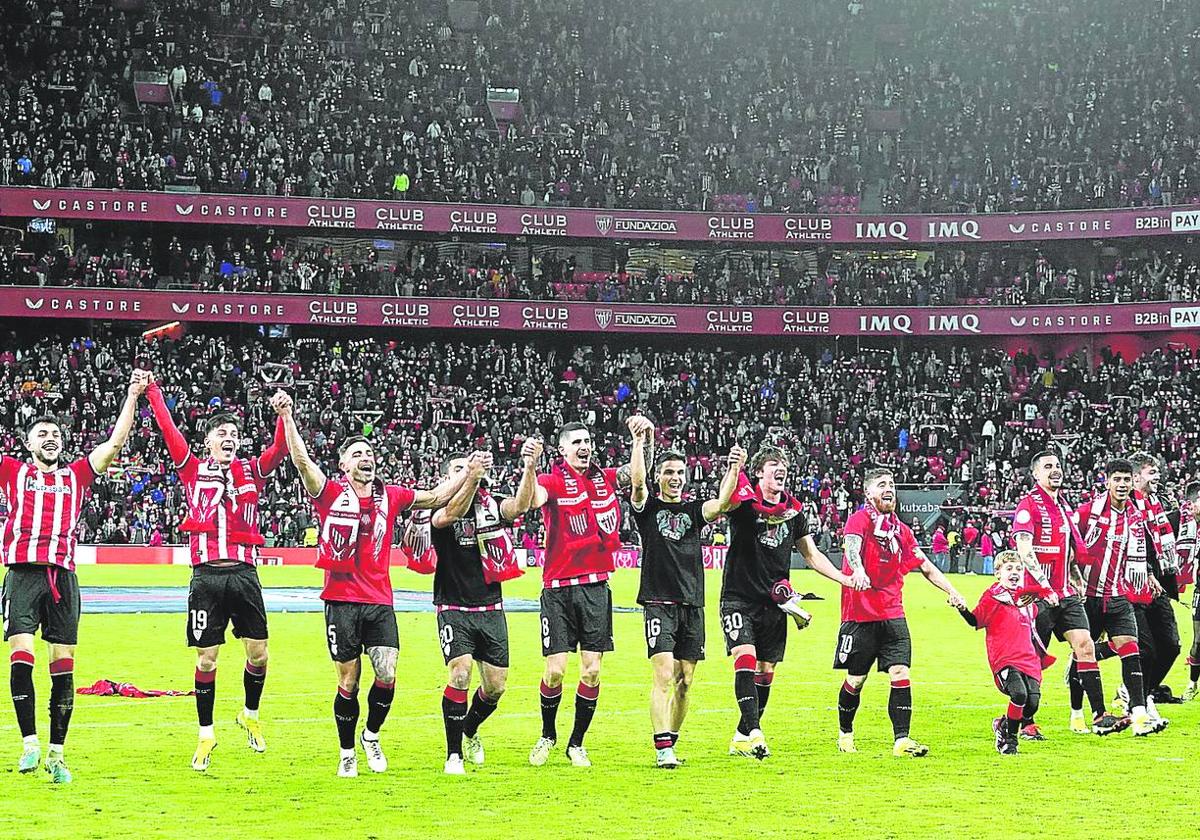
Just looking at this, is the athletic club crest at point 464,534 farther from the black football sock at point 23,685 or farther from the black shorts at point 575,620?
the black football sock at point 23,685

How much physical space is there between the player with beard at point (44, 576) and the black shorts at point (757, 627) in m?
4.60

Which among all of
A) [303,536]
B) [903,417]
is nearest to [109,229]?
[303,536]

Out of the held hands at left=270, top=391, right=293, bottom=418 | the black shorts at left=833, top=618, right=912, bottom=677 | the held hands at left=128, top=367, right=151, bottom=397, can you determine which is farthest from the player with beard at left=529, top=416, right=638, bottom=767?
the held hands at left=128, top=367, right=151, bottom=397

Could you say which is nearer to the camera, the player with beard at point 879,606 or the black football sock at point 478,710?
the black football sock at point 478,710

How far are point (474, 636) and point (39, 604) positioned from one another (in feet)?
9.73

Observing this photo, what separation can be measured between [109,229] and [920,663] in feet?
132

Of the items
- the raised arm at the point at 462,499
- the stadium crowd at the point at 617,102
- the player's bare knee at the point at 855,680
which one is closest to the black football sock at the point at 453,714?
the raised arm at the point at 462,499

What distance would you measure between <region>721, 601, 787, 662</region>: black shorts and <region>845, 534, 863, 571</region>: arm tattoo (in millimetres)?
653

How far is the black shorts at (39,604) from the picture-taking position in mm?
10375

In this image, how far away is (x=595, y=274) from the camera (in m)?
54.2

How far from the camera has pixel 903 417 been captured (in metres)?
49.0

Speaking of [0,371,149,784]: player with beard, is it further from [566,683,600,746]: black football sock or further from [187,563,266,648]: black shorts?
[566,683,600,746]: black football sock

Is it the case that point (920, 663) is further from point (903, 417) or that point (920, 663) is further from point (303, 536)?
point (903, 417)

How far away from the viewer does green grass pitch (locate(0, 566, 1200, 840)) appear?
9.18m
